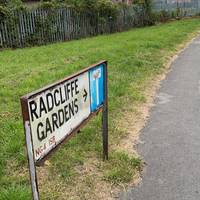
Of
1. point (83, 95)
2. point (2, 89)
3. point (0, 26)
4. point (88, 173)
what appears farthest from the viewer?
point (0, 26)

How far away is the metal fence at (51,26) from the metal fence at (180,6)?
313 inches

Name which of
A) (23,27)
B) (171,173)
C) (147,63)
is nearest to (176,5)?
(23,27)

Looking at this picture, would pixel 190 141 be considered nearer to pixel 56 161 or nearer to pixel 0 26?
pixel 56 161

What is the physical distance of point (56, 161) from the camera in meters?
3.73

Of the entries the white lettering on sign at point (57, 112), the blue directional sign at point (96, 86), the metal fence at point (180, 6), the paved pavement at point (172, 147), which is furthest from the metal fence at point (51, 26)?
the white lettering on sign at point (57, 112)

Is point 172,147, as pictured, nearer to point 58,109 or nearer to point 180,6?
point 58,109

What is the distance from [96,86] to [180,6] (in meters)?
26.9

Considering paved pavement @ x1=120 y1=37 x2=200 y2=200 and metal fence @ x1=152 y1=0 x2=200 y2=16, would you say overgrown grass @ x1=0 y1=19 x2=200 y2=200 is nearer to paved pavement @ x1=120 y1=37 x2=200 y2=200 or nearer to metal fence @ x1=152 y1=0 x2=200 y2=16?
paved pavement @ x1=120 y1=37 x2=200 y2=200

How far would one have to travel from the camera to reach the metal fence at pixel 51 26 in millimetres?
14422

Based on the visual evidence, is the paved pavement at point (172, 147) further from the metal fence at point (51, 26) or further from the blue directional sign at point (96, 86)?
the metal fence at point (51, 26)

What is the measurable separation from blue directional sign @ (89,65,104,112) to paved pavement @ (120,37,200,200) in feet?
2.93

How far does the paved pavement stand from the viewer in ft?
10.8

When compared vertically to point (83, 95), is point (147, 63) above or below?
below

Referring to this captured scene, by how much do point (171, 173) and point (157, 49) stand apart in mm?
8353
